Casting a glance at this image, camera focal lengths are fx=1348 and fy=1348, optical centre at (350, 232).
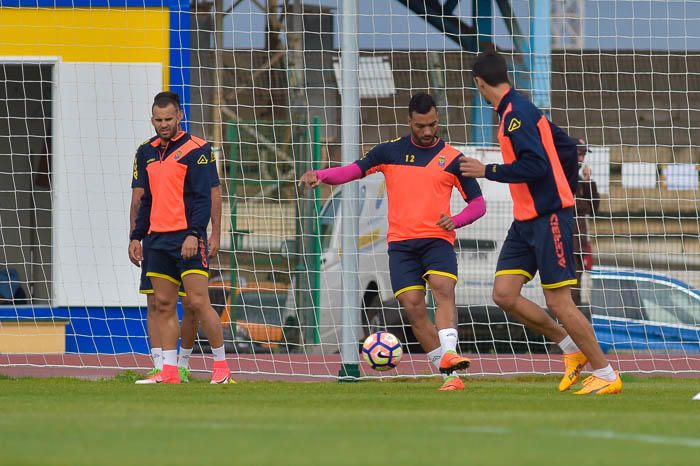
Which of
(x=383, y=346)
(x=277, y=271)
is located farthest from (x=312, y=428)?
(x=277, y=271)

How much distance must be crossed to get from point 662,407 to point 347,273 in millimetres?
4404

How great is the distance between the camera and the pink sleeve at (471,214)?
358 inches

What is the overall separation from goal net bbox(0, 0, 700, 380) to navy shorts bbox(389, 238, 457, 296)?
3052mm

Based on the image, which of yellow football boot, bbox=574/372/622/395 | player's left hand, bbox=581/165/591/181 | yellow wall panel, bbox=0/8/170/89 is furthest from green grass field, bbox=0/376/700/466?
yellow wall panel, bbox=0/8/170/89

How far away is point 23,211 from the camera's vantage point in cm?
1580

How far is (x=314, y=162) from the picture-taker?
14195 mm

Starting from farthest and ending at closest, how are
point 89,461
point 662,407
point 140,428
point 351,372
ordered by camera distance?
point 351,372, point 662,407, point 140,428, point 89,461

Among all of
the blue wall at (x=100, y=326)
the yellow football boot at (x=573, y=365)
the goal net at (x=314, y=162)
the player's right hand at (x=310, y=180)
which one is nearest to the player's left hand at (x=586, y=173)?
the goal net at (x=314, y=162)

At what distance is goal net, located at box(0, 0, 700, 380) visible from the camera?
13.4m

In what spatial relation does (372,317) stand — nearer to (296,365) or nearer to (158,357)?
(296,365)

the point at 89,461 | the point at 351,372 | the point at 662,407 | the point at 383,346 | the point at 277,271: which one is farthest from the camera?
the point at 277,271

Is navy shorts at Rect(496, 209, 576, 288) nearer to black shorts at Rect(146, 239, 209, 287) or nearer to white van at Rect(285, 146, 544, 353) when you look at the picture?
black shorts at Rect(146, 239, 209, 287)

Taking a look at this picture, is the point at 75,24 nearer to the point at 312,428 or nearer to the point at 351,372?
the point at 351,372

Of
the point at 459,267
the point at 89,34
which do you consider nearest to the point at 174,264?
the point at 89,34
